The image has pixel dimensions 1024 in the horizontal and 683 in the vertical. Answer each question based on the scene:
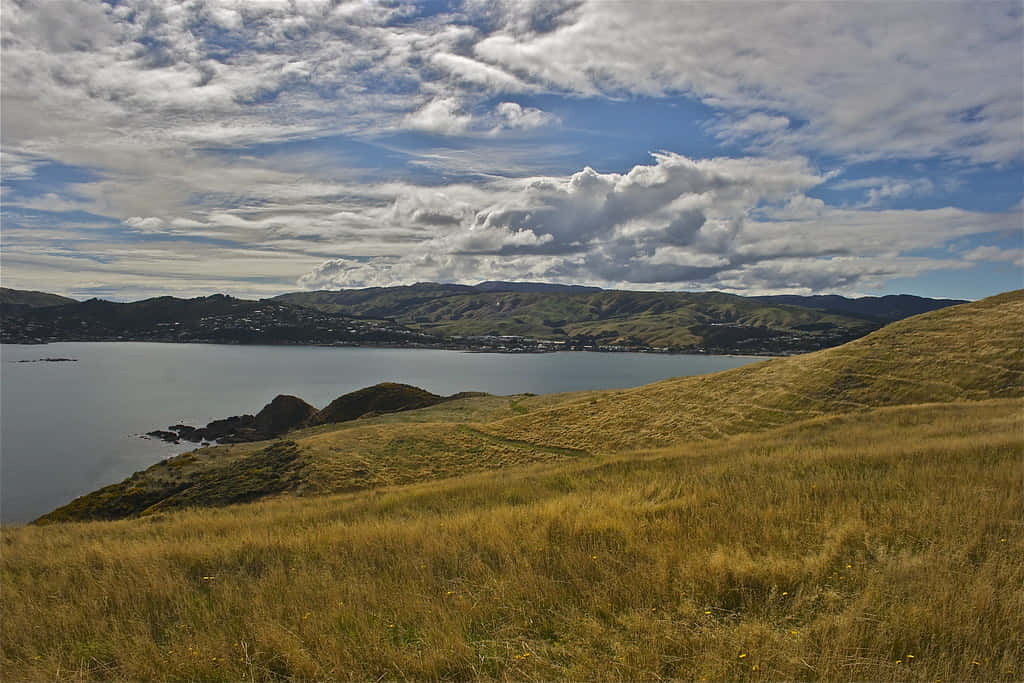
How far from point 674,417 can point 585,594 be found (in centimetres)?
3670

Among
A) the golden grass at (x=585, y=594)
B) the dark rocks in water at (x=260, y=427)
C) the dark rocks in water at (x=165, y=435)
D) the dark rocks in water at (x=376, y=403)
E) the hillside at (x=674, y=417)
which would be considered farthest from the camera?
the dark rocks in water at (x=376, y=403)


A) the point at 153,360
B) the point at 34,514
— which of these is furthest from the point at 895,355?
the point at 153,360

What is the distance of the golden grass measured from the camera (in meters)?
4.29

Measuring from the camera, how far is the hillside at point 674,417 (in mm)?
30750

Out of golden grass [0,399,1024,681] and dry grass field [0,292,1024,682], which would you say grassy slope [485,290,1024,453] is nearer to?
dry grass field [0,292,1024,682]

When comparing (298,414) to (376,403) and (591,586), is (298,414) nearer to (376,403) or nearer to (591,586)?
(376,403)

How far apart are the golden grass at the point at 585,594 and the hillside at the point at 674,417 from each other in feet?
66.4

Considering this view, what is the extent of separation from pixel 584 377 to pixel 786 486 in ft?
520

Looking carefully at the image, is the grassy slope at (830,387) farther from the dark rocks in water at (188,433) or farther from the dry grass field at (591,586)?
the dark rocks in water at (188,433)

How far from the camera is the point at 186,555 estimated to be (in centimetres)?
834

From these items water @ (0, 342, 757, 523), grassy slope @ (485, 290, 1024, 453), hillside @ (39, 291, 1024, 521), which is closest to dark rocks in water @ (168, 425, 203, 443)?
water @ (0, 342, 757, 523)

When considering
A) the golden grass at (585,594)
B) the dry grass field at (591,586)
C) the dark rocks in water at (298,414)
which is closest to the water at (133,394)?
the dark rocks in water at (298,414)

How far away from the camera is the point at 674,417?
131ft

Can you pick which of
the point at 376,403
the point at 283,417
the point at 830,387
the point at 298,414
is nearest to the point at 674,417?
the point at 830,387
